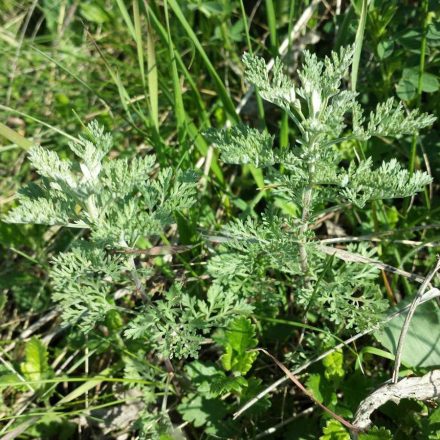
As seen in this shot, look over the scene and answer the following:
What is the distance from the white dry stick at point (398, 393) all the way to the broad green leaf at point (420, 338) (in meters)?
0.15

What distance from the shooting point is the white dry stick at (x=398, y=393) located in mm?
2260

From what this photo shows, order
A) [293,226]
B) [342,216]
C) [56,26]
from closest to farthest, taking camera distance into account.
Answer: [293,226] → [342,216] → [56,26]

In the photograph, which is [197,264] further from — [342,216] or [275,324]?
[342,216]

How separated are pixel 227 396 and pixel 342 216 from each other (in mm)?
1287

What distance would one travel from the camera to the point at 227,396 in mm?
2828

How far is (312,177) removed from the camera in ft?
6.84

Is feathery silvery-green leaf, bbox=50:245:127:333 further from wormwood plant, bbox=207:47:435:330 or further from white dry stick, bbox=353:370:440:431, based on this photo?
white dry stick, bbox=353:370:440:431

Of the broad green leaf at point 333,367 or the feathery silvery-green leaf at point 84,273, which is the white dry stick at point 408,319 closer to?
the broad green leaf at point 333,367

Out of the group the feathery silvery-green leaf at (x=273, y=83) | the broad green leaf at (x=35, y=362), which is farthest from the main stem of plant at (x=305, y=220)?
the broad green leaf at (x=35, y=362)

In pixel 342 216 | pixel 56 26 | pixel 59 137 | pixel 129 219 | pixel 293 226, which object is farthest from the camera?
pixel 56 26

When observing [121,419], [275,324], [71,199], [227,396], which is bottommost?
[121,419]

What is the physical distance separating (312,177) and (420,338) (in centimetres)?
104

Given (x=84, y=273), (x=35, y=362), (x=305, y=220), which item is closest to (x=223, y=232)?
(x=305, y=220)

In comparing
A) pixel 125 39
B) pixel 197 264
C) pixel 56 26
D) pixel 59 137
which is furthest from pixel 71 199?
pixel 56 26
